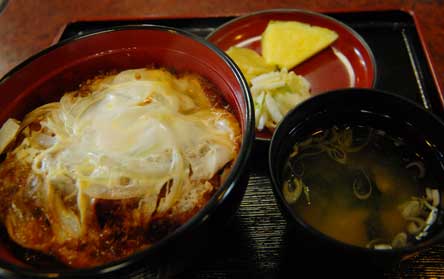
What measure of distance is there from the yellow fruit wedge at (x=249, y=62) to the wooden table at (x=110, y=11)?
35cm

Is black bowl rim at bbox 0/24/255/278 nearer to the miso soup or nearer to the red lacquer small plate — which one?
the miso soup

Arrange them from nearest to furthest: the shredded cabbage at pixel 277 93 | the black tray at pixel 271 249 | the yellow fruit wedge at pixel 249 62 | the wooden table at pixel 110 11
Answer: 1. the black tray at pixel 271 249
2. the shredded cabbage at pixel 277 93
3. the yellow fruit wedge at pixel 249 62
4. the wooden table at pixel 110 11

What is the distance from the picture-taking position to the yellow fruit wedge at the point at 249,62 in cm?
171

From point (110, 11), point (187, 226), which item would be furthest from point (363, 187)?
point (110, 11)

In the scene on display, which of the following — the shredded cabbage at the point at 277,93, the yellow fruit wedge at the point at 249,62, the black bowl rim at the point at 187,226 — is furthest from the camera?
the yellow fruit wedge at the point at 249,62

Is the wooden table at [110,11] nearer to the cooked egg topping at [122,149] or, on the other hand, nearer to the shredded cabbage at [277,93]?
the shredded cabbage at [277,93]

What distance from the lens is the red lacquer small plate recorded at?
1721 mm

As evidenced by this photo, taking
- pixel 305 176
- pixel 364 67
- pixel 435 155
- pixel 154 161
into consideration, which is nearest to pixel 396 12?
pixel 364 67

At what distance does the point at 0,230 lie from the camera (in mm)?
962

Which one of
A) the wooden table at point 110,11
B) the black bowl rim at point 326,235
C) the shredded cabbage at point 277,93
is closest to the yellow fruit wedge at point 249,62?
the shredded cabbage at point 277,93

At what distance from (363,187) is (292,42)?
92 cm

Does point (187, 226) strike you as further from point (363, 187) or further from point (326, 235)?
point (363, 187)

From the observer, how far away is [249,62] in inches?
68.5

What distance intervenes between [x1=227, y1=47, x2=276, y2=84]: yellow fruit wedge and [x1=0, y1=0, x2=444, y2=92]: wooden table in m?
0.35
